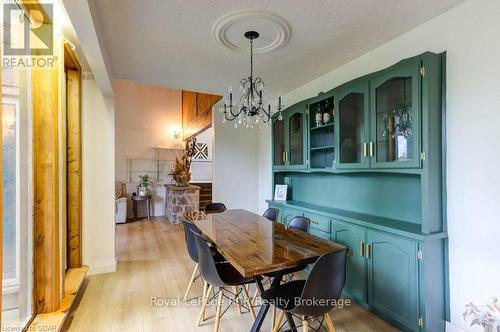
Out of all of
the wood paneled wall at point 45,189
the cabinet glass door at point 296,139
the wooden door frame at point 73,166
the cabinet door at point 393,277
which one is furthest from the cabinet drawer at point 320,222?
the wooden door frame at point 73,166

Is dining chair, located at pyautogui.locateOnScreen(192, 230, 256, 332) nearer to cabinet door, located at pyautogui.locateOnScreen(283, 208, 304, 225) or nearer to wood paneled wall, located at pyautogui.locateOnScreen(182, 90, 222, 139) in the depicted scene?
cabinet door, located at pyautogui.locateOnScreen(283, 208, 304, 225)

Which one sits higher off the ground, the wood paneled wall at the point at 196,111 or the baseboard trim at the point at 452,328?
the wood paneled wall at the point at 196,111

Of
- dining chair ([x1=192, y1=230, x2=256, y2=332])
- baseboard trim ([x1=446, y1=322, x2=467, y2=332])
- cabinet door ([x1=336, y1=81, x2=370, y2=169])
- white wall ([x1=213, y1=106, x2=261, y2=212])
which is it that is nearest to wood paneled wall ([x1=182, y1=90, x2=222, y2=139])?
white wall ([x1=213, y1=106, x2=261, y2=212])

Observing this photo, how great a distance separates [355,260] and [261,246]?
1.21 meters

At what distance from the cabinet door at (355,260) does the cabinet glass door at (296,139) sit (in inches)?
45.8

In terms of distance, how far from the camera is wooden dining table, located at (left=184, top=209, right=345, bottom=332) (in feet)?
5.20

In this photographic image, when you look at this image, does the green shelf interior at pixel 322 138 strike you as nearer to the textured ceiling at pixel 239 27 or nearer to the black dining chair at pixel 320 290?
the textured ceiling at pixel 239 27

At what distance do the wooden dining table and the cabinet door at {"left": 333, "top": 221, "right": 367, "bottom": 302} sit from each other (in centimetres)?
61

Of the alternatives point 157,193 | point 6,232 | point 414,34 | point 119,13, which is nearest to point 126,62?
point 119,13

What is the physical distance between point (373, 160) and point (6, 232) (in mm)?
2948

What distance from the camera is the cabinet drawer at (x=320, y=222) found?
288 centimetres

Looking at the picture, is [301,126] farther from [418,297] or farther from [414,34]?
[418,297]
